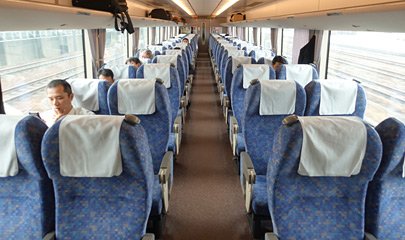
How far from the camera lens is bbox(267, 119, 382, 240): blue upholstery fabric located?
1.99 metres

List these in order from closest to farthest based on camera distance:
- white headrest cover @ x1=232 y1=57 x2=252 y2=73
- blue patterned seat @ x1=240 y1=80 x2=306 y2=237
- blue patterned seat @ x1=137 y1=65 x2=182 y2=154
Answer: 1. blue patterned seat @ x1=240 y1=80 x2=306 y2=237
2. blue patterned seat @ x1=137 y1=65 x2=182 y2=154
3. white headrest cover @ x1=232 y1=57 x2=252 y2=73

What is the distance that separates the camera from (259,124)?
347 centimetres

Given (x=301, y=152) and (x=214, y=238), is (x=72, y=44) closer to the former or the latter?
(x=214, y=238)

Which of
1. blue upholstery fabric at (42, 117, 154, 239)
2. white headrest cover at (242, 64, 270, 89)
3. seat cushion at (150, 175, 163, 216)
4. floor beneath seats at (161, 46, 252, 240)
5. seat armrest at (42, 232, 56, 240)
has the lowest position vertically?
floor beneath seats at (161, 46, 252, 240)

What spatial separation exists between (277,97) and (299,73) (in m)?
1.77

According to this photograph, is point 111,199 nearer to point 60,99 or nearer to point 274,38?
point 60,99

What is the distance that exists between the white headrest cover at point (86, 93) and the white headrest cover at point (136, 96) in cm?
45

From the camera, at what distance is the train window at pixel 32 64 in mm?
3881

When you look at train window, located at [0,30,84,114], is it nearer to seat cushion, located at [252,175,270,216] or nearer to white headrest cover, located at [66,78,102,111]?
white headrest cover, located at [66,78,102,111]

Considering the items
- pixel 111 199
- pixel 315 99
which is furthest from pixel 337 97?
pixel 111 199

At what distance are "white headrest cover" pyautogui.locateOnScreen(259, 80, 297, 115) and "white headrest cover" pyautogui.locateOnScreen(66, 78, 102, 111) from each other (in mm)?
1709

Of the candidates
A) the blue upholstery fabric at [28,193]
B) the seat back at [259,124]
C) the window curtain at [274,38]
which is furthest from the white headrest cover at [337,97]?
the window curtain at [274,38]

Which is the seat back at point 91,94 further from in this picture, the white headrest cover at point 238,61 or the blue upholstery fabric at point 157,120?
the white headrest cover at point 238,61

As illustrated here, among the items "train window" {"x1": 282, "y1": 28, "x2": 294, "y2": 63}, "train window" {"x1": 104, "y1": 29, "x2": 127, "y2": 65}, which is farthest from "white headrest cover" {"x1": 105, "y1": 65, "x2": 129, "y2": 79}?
"train window" {"x1": 282, "y1": 28, "x2": 294, "y2": 63}
